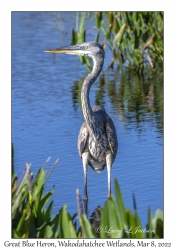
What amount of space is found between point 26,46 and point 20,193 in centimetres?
1162

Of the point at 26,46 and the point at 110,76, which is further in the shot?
the point at 26,46

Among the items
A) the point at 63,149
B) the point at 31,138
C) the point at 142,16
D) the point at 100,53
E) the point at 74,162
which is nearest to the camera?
the point at 100,53

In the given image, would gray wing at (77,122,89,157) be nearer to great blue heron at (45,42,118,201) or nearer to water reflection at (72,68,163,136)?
great blue heron at (45,42,118,201)

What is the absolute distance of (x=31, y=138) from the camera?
10398 millimetres

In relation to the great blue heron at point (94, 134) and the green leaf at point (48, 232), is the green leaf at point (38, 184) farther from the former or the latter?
the great blue heron at point (94, 134)

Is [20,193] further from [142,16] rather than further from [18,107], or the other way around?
[142,16]

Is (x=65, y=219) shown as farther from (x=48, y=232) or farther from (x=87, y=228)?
(x=48, y=232)

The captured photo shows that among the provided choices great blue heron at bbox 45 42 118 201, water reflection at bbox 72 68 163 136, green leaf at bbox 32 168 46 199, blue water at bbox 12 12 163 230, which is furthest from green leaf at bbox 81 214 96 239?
water reflection at bbox 72 68 163 136

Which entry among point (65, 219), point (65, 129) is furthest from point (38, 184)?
point (65, 129)

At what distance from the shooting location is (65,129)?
1092cm

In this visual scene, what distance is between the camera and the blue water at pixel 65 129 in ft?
27.2
